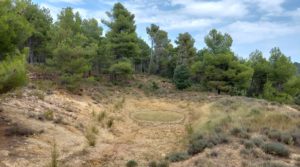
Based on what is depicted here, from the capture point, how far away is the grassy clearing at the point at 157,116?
78.1 ft

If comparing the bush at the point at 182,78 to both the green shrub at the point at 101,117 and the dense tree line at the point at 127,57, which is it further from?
the green shrub at the point at 101,117

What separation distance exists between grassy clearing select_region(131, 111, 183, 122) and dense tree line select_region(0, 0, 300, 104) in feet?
21.5

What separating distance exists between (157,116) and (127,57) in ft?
61.8

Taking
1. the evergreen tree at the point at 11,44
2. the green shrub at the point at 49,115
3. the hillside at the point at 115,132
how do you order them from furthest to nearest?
1. the green shrub at the point at 49,115
2. the evergreen tree at the point at 11,44
3. the hillside at the point at 115,132

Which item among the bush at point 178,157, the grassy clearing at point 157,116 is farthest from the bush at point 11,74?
the grassy clearing at point 157,116

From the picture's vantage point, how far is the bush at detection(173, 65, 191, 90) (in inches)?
1804

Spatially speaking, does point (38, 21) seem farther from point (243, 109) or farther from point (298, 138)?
point (298, 138)

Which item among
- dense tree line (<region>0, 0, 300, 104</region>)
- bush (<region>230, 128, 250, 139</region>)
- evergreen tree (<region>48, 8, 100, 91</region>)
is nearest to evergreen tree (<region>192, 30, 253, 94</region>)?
dense tree line (<region>0, 0, 300, 104</region>)

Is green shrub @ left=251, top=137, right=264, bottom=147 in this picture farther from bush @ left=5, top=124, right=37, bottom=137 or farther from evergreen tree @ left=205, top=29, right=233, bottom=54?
evergreen tree @ left=205, top=29, right=233, bottom=54

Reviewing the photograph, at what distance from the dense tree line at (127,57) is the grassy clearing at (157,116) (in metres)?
6.54

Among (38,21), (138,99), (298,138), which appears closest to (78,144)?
(298,138)

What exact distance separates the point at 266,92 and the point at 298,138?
3094 cm

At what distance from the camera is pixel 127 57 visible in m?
43.0

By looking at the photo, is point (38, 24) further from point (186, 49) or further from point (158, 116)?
point (186, 49)
